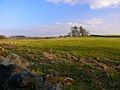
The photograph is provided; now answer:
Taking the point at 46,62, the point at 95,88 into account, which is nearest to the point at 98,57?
the point at 46,62

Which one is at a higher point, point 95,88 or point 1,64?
point 1,64

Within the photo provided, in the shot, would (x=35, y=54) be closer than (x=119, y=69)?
No

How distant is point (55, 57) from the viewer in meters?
35.0

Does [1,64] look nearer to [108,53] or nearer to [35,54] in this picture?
[35,54]

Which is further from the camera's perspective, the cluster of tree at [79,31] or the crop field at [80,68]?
the cluster of tree at [79,31]

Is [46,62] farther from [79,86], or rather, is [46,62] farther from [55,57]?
[79,86]

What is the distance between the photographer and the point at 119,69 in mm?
31766

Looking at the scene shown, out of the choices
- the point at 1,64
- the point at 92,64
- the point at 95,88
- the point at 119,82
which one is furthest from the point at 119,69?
the point at 1,64

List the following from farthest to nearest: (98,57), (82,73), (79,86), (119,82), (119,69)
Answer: (98,57), (119,69), (82,73), (119,82), (79,86)

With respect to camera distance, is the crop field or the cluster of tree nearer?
the crop field

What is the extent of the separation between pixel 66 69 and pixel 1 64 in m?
14.2

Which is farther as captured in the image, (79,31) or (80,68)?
(79,31)

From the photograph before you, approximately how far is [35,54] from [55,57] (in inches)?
89.4

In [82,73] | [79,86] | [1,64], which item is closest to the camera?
[1,64]
